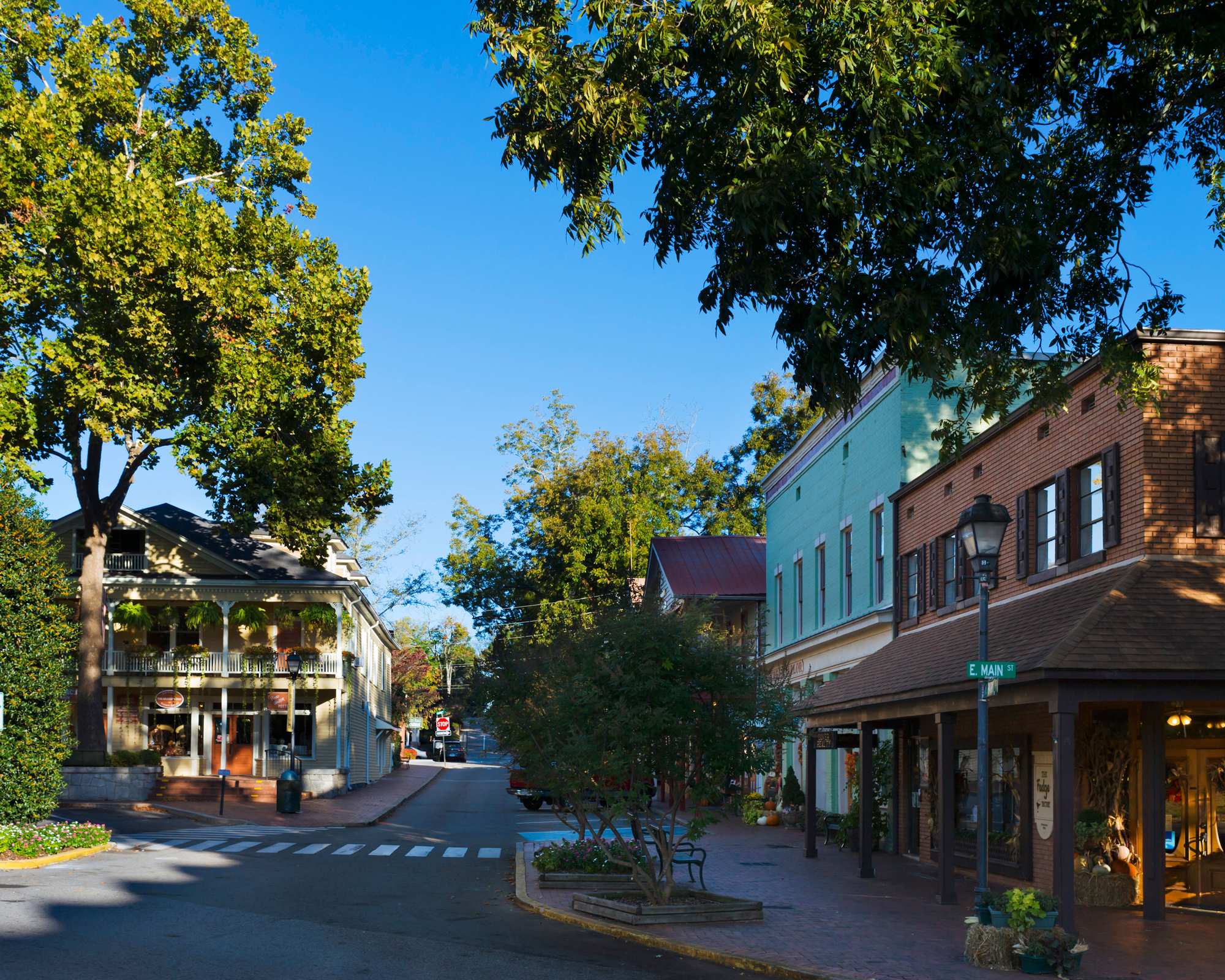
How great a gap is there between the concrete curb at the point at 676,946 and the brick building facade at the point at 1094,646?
8.81 ft

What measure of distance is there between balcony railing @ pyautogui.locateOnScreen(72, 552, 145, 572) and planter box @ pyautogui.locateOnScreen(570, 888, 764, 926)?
32171mm

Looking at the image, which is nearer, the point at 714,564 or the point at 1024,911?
the point at 1024,911

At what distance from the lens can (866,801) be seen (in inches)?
763

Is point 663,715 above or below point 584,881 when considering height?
above

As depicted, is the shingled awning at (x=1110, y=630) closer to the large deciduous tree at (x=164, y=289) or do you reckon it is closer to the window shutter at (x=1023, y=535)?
the window shutter at (x=1023, y=535)

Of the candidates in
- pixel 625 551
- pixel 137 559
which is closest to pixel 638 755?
pixel 137 559

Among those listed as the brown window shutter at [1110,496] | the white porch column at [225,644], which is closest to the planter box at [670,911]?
the brown window shutter at [1110,496]

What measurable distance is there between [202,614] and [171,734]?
472cm

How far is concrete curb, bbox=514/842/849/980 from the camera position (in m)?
10.9

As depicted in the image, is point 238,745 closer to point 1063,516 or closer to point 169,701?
point 169,701

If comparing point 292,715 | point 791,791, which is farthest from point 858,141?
point 292,715

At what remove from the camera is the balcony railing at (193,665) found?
41.2 metres

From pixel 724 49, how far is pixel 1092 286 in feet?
17.5

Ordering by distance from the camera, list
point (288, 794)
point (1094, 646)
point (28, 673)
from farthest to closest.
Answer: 1. point (288, 794)
2. point (28, 673)
3. point (1094, 646)
